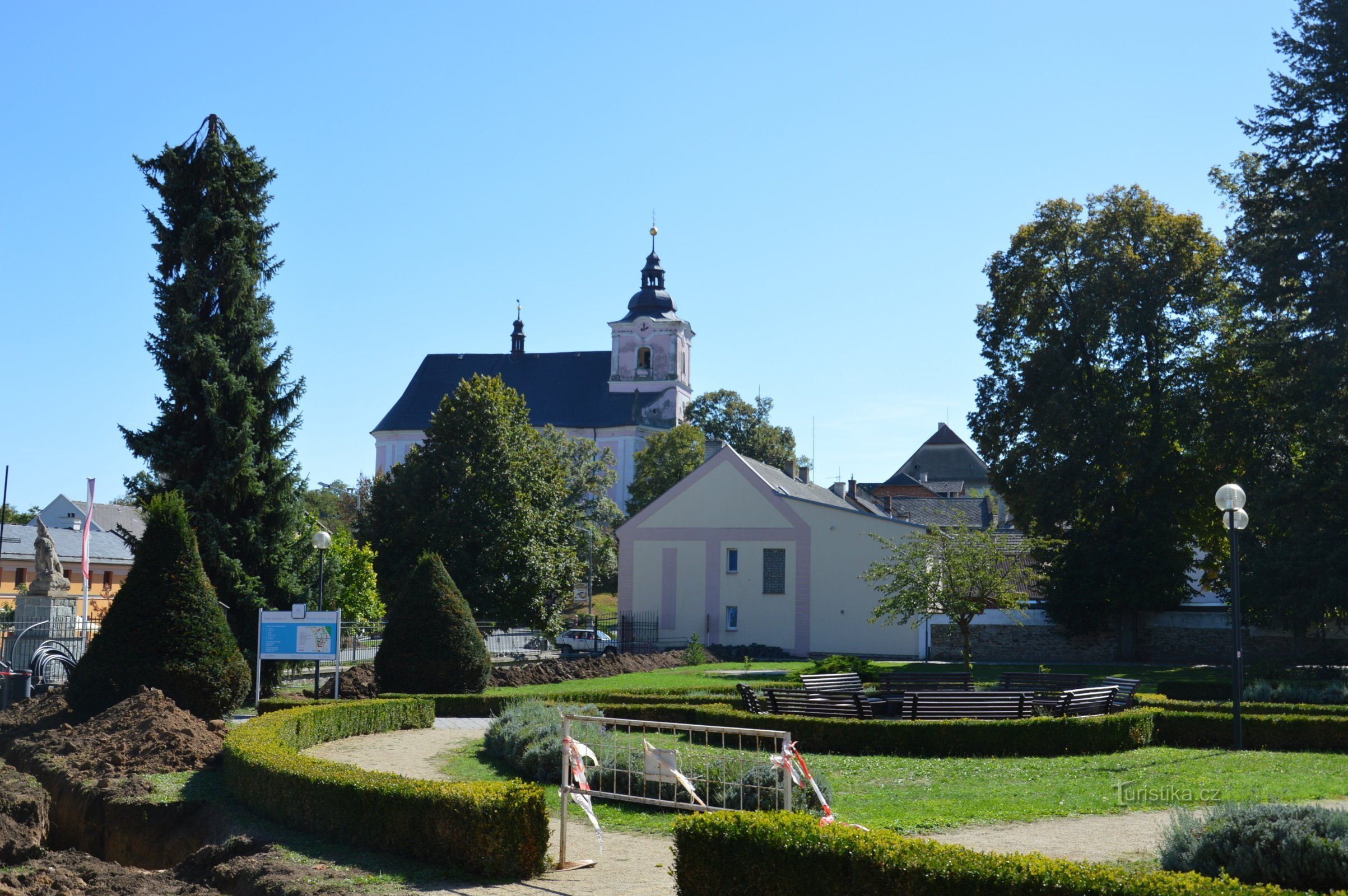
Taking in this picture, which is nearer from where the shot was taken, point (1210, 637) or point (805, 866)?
point (805, 866)

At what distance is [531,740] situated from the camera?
14586 mm

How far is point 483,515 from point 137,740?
24713 mm

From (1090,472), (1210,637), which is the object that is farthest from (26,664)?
(1210,637)

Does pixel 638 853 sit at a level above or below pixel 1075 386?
below

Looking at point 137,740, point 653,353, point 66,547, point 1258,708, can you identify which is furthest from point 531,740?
point 653,353

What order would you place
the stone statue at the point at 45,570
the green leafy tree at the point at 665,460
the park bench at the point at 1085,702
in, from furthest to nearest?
the green leafy tree at the point at 665,460
the stone statue at the point at 45,570
the park bench at the point at 1085,702

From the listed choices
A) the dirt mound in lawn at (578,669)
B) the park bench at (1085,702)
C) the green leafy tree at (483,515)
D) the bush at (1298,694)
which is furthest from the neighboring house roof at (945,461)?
the park bench at (1085,702)

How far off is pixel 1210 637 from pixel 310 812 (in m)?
36.0

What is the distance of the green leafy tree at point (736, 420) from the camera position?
79.6 metres

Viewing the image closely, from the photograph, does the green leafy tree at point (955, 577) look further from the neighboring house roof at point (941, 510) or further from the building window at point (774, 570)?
the neighboring house roof at point (941, 510)

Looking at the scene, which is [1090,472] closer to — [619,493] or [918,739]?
[918,739]

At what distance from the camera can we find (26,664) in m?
24.0

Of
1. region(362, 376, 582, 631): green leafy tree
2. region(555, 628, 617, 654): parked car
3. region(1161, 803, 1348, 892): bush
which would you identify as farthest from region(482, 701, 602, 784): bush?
region(555, 628, 617, 654): parked car

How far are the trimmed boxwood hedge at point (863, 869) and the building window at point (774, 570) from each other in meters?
35.1
